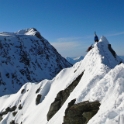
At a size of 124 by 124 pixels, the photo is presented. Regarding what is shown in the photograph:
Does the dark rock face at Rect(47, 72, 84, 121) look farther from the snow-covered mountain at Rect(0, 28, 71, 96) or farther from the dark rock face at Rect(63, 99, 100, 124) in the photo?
the snow-covered mountain at Rect(0, 28, 71, 96)

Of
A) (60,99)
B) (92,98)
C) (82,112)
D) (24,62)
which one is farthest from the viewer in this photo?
(24,62)

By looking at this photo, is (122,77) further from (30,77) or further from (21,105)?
(30,77)

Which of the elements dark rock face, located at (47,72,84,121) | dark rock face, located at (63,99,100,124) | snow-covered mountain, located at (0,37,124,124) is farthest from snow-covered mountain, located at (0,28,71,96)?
dark rock face, located at (63,99,100,124)

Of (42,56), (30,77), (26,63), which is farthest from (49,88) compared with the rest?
(42,56)

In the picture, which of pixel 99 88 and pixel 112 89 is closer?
pixel 112 89

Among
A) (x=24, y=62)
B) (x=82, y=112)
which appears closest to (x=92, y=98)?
(x=82, y=112)

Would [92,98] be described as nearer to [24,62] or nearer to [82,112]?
[82,112]

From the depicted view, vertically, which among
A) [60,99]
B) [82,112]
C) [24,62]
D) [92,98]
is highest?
[92,98]

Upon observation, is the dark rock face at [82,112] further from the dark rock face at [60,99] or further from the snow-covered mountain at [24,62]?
the snow-covered mountain at [24,62]
